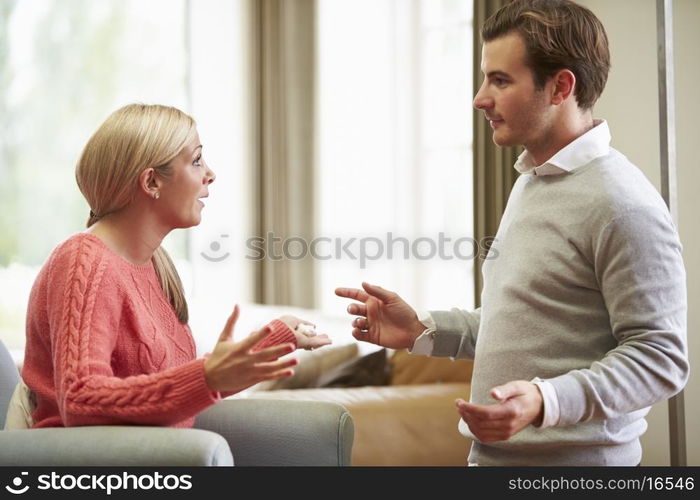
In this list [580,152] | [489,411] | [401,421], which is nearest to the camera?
[489,411]

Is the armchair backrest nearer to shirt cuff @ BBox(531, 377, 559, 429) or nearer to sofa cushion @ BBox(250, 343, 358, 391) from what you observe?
sofa cushion @ BBox(250, 343, 358, 391)

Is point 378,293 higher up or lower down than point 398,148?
lower down

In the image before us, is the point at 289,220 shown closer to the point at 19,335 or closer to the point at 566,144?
the point at 19,335

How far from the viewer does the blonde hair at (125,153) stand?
176cm

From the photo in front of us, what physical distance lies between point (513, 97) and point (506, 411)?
2.06ft

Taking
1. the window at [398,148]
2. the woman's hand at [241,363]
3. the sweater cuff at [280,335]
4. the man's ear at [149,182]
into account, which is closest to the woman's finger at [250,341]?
the woman's hand at [241,363]

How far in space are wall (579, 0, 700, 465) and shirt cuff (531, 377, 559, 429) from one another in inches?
52.2

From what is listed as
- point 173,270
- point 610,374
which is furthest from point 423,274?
point 610,374

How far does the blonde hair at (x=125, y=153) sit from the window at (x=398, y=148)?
100 inches

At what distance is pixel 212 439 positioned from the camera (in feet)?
5.11

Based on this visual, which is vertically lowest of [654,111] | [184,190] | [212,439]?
[212,439]

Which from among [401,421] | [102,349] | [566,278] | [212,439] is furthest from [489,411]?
[401,421]

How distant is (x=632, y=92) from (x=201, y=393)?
2107 millimetres

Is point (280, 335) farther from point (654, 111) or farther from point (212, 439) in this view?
point (654, 111)
